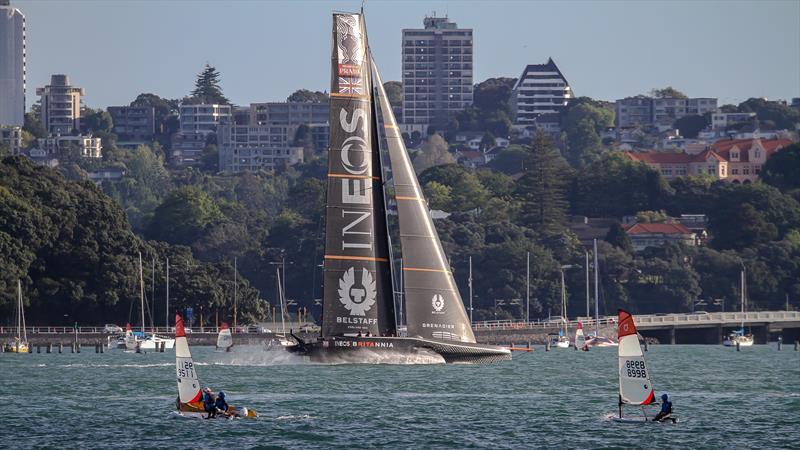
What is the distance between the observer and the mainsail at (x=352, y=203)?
7206 cm

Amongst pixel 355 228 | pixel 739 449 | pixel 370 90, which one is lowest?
pixel 739 449

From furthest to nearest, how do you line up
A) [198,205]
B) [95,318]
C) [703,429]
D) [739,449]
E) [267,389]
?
1. [198,205]
2. [95,318]
3. [267,389]
4. [703,429]
5. [739,449]

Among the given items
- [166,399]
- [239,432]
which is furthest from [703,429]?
[166,399]

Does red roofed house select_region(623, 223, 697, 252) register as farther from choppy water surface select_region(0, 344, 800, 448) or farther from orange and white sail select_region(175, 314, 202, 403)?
orange and white sail select_region(175, 314, 202, 403)

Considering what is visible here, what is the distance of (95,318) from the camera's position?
121 m

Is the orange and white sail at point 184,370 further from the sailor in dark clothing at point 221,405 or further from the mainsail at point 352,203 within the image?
the mainsail at point 352,203

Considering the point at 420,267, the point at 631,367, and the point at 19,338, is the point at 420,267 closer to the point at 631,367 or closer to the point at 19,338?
the point at 631,367

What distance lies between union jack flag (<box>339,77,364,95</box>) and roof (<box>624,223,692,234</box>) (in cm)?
12460

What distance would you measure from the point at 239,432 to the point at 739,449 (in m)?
13.1

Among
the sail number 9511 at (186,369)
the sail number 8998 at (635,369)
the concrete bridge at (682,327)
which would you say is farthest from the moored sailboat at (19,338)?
the sail number 8998 at (635,369)

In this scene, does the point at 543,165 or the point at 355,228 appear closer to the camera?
the point at 355,228

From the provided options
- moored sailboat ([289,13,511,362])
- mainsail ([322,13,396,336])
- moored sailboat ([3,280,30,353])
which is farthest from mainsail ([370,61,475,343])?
moored sailboat ([3,280,30,353])

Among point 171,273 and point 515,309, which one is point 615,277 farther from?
point 171,273

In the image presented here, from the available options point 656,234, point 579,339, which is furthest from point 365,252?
point 656,234
